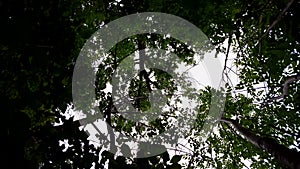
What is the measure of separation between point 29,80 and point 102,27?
12.4 ft

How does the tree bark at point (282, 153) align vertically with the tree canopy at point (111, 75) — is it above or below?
below

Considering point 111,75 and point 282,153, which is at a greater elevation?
point 111,75

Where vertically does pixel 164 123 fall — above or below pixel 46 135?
above

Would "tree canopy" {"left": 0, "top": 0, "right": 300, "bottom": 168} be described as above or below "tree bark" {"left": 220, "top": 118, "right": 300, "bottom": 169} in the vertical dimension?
above

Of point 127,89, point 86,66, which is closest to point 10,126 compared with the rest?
point 86,66

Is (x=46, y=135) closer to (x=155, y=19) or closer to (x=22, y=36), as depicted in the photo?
(x=22, y=36)

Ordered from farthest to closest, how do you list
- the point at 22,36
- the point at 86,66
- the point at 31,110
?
the point at 86,66 → the point at 31,110 → the point at 22,36

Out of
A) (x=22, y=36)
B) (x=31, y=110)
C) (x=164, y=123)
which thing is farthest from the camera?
(x=164, y=123)

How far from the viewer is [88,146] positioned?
148 inches

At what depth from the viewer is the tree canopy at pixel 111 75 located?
10.7 ft

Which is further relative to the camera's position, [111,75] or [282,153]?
[111,75]

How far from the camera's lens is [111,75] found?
9094 millimetres

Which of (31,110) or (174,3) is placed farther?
(174,3)

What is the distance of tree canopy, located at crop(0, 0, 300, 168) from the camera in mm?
3271
